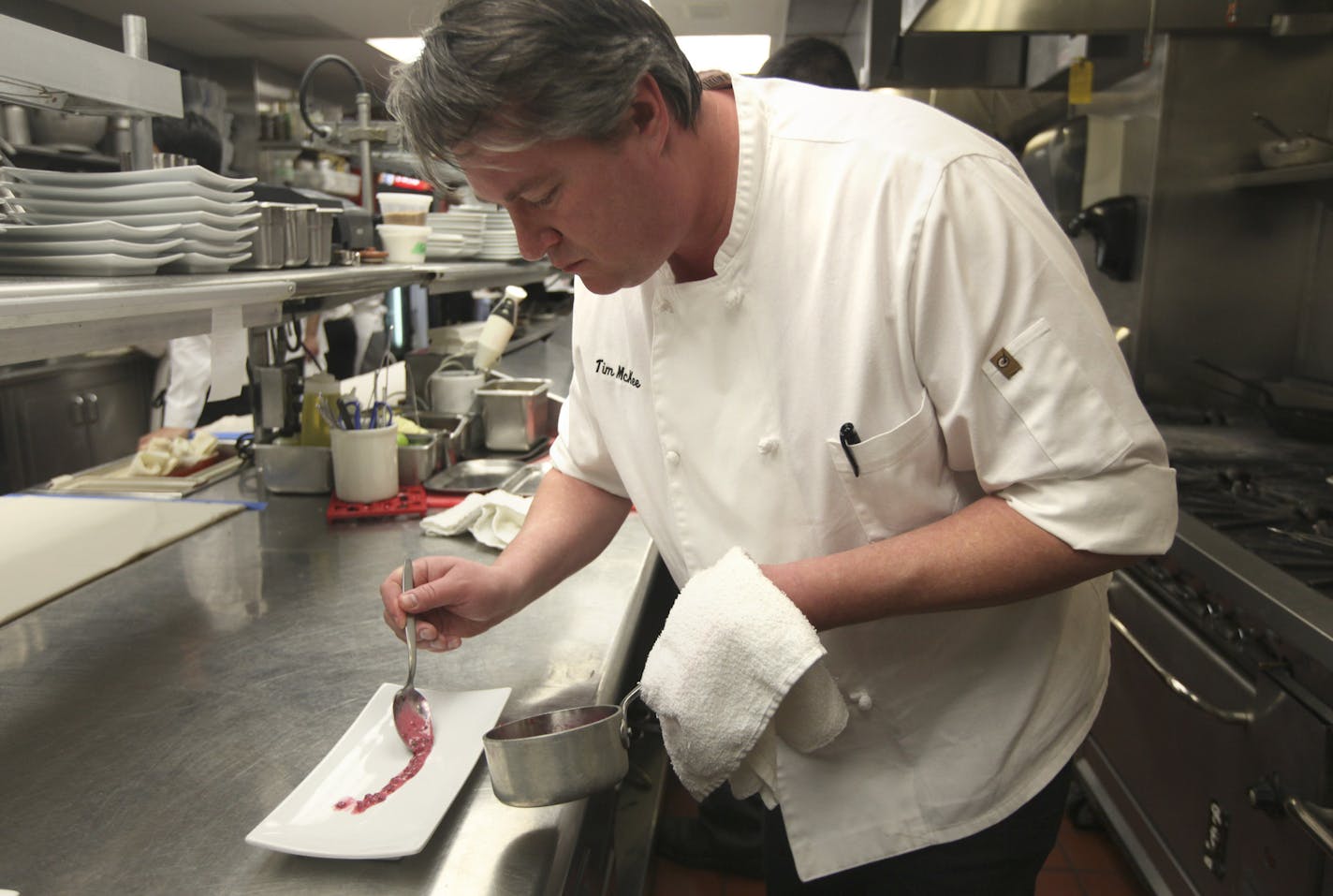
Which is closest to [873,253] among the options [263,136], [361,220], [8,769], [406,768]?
[406,768]

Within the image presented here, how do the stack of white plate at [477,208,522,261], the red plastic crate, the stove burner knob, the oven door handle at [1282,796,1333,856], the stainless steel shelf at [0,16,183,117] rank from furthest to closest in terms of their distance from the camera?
the stack of white plate at [477,208,522,261], the red plastic crate, the stove burner knob, the oven door handle at [1282,796,1333,856], the stainless steel shelf at [0,16,183,117]

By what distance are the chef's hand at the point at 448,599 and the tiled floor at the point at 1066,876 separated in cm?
168

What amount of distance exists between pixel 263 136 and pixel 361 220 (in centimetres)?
683

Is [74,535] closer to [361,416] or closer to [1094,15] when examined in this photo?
[361,416]

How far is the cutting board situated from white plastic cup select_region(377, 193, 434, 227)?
0.92m

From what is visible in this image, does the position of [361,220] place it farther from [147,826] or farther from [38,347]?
[147,826]

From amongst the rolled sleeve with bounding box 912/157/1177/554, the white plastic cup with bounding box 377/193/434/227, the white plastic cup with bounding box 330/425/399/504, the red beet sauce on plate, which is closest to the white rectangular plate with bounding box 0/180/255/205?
the white plastic cup with bounding box 330/425/399/504

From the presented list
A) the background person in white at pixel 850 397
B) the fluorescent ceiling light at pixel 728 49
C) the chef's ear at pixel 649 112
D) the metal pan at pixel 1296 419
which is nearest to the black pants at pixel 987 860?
the background person in white at pixel 850 397

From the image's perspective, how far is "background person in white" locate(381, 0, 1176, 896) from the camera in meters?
0.92

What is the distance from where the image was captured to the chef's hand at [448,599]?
1203 millimetres

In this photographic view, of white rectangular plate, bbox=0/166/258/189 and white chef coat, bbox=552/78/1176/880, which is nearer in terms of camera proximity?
white chef coat, bbox=552/78/1176/880

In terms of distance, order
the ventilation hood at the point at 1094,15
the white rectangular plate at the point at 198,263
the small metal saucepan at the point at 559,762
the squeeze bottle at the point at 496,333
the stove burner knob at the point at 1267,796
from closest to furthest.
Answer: the small metal saucepan at the point at 559,762 → the white rectangular plate at the point at 198,263 → the stove burner knob at the point at 1267,796 → the ventilation hood at the point at 1094,15 → the squeeze bottle at the point at 496,333

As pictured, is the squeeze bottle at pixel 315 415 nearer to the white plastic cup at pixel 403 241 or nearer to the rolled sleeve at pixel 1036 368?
the white plastic cup at pixel 403 241

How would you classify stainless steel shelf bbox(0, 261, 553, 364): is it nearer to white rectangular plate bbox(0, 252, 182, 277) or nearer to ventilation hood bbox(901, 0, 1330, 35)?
white rectangular plate bbox(0, 252, 182, 277)
